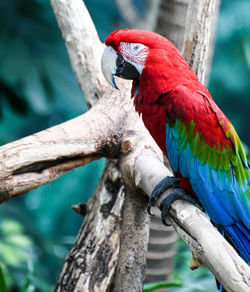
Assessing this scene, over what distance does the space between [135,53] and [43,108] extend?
130cm

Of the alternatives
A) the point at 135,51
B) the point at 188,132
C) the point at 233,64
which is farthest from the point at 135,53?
the point at 233,64

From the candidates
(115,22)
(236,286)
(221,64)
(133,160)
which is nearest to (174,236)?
(133,160)

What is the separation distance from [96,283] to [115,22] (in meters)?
2.17

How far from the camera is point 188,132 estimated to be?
1094 millimetres

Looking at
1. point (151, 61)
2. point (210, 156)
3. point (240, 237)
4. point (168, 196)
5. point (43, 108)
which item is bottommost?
point (240, 237)

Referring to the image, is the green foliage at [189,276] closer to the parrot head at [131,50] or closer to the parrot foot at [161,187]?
the parrot foot at [161,187]

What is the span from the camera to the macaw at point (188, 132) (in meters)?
1.06

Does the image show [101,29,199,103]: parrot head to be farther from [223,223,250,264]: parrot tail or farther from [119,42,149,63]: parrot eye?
[223,223,250,264]: parrot tail

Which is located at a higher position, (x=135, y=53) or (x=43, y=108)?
(x=43, y=108)

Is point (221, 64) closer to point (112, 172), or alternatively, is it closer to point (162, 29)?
point (162, 29)

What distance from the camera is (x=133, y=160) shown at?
1.20 metres

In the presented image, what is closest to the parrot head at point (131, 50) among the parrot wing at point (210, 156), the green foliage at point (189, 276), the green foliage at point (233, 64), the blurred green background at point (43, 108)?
the parrot wing at point (210, 156)

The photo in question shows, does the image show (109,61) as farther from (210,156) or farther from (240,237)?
(240,237)

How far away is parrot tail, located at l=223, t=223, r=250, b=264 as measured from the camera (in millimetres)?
1000
